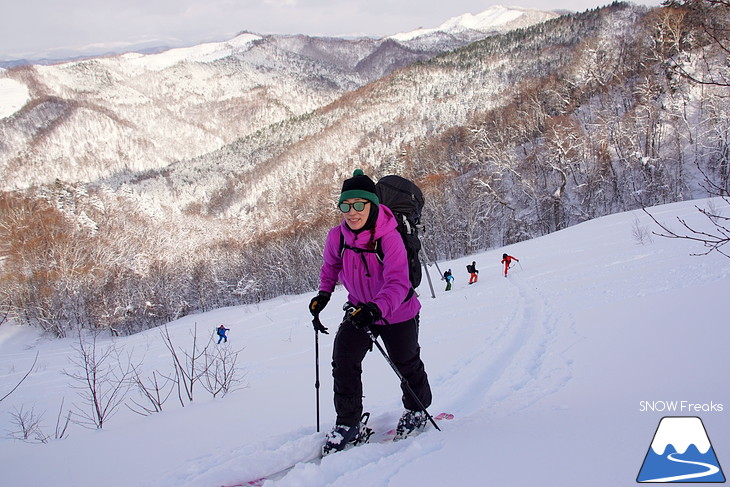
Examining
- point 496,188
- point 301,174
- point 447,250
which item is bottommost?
point 447,250

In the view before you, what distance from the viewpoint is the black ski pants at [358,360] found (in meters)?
2.78

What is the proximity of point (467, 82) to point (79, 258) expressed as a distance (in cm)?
8882

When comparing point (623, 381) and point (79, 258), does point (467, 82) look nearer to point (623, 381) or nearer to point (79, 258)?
point (79, 258)

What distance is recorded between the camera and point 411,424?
2.90 metres

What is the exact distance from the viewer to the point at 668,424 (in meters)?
2.09

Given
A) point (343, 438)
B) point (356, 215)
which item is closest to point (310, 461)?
point (343, 438)

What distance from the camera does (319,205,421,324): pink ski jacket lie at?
8.43 feet

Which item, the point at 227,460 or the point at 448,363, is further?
the point at 448,363

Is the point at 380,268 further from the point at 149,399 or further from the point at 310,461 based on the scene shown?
the point at 149,399

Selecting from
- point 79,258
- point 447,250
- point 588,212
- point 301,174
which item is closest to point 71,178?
point 301,174

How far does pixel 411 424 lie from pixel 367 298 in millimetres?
1032

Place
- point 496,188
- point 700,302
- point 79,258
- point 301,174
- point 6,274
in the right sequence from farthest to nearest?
point 301,174
point 496,188
point 79,258
point 6,274
point 700,302

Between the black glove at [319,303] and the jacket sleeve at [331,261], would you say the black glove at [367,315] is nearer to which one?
the jacket sleeve at [331,261]

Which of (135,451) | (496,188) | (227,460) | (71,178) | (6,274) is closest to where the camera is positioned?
(227,460)
